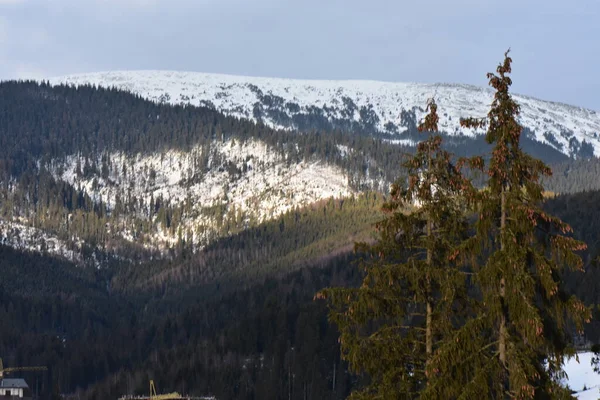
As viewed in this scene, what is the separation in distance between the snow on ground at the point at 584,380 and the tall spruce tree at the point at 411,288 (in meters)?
58.7

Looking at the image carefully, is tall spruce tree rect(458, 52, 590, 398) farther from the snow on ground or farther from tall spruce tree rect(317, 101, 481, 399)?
the snow on ground

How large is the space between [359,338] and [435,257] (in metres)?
3.10

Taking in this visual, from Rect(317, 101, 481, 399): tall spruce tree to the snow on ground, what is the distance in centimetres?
5872

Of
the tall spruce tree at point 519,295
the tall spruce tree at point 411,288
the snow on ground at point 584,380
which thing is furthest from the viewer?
the snow on ground at point 584,380

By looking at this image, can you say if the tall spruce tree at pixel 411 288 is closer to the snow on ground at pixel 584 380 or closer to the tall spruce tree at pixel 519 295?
the tall spruce tree at pixel 519 295

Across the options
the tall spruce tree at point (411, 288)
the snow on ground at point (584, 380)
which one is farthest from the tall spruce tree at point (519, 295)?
the snow on ground at point (584, 380)

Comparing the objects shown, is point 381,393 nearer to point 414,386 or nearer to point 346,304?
point 414,386

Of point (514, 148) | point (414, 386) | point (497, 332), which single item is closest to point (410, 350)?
point (414, 386)

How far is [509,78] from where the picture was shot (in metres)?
30.5

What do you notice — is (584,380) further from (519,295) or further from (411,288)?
(519,295)

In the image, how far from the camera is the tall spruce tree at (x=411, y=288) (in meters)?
32.3

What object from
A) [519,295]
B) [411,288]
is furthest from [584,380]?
[519,295]

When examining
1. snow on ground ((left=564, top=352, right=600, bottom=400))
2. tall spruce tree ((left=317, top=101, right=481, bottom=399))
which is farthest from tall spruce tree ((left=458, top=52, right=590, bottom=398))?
snow on ground ((left=564, top=352, right=600, bottom=400))

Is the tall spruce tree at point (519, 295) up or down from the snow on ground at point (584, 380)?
up
